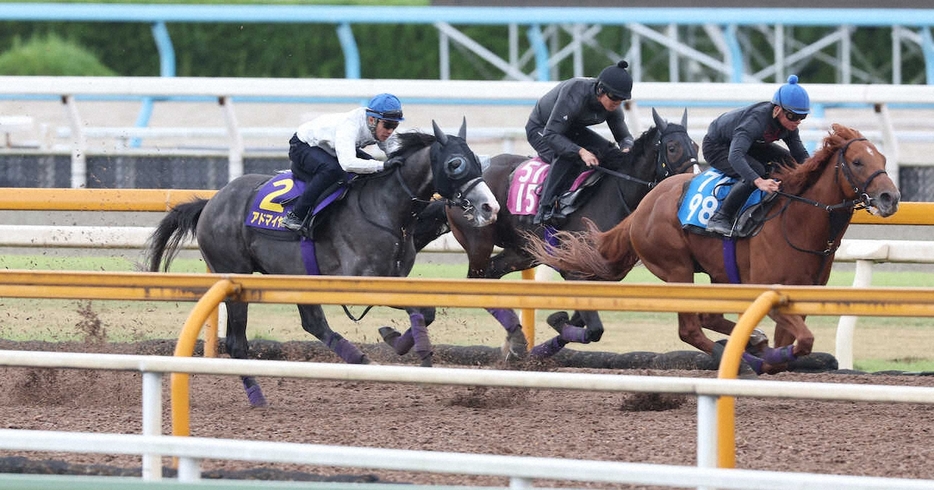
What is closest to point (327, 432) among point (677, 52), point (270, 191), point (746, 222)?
point (270, 191)

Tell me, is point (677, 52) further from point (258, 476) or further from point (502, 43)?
point (258, 476)

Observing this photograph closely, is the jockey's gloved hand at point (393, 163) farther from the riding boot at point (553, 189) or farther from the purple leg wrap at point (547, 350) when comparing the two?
the purple leg wrap at point (547, 350)

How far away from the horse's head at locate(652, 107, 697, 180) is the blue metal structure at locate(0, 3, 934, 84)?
6.63m

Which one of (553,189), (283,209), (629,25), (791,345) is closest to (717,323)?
(791,345)

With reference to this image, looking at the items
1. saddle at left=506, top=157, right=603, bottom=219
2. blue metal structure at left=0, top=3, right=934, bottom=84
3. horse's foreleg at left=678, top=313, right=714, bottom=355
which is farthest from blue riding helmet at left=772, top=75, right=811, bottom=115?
blue metal structure at left=0, top=3, right=934, bottom=84

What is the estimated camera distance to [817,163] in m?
6.06

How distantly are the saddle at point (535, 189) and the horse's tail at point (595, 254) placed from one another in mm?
249

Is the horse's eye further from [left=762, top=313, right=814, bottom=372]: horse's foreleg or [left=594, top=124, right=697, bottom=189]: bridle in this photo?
[left=762, top=313, right=814, bottom=372]: horse's foreleg

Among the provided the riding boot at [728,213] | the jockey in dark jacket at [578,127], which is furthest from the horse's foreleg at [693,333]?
the jockey in dark jacket at [578,127]

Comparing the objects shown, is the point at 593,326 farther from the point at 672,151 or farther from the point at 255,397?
the point at 255,397

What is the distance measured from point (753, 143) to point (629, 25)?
1008 centimetres

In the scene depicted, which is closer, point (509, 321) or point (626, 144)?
point (509, 321)

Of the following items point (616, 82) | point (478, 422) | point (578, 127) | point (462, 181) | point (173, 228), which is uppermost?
point (616, 82)

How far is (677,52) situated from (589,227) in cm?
1010
